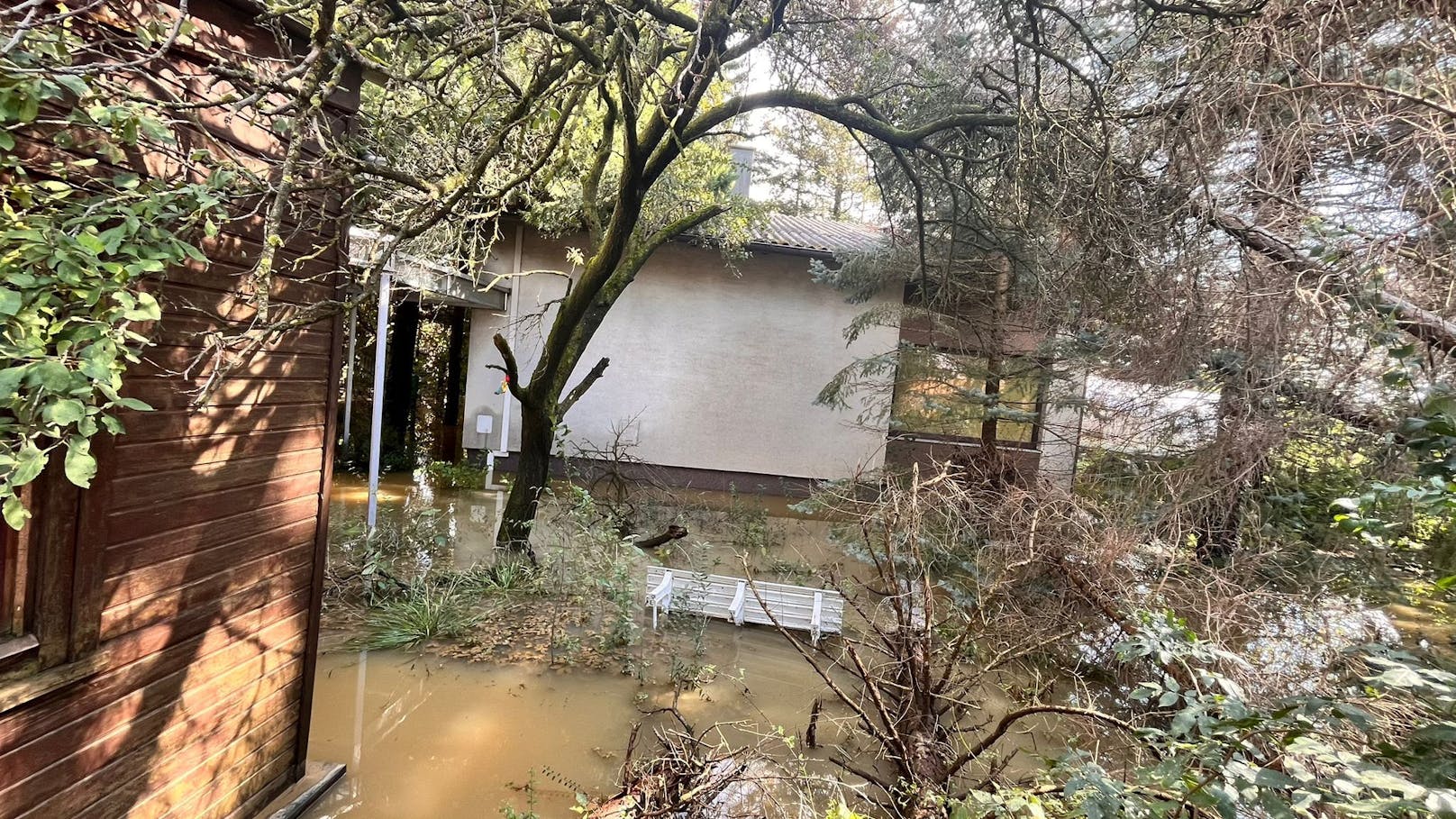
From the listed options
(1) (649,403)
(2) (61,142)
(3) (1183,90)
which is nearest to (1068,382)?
(3) (1183,90)

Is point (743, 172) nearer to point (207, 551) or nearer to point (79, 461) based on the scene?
point (207, 551)

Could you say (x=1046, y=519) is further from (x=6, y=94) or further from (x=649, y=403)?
(x=649, y=403)

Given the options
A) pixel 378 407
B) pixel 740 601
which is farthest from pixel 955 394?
pixel 378 407

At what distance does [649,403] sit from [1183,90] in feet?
28.7

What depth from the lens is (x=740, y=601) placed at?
670 centimetres

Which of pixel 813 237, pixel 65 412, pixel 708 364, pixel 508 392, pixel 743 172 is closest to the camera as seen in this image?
pixel 65 412

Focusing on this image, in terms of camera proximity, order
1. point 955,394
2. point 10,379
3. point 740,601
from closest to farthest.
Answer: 1. point 10,379
2. point 740,601
3. point 955,394

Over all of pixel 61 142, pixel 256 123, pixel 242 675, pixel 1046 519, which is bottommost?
pixel 242 675

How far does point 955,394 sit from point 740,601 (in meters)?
4.03

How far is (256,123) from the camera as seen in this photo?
2.93 meters

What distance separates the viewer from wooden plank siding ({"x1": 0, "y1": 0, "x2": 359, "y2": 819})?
2447 millimetres

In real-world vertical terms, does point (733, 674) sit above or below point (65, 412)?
below

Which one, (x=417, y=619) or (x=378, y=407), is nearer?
(x=417, y=619)

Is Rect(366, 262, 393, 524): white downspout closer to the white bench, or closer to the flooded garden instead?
the flooded garden
